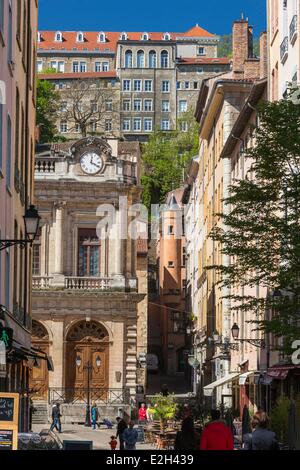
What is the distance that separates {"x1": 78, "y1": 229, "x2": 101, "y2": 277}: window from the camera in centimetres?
6875

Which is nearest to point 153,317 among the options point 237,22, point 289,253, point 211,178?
point 211,178

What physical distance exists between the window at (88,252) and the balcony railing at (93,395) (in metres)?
6.69

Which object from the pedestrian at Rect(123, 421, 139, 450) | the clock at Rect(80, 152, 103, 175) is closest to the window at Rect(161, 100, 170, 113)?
the clock at Rect(80, 152, 103, 175)

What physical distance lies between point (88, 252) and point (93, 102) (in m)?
86.3

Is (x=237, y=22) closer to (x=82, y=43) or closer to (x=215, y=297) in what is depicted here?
(x=215, y=297)

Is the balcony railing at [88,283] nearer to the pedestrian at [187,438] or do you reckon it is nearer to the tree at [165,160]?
the pedestrian at [187,438]

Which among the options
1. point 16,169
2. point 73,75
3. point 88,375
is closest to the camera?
point 16,169

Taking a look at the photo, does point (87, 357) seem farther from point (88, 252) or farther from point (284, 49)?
point (284, 49)

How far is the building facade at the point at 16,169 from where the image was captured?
91.9 ft

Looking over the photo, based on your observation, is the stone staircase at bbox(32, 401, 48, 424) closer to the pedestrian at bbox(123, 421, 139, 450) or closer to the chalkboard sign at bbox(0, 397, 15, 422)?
the pedestrian at bbox(123, 421, 139, 450)

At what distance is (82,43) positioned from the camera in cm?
19888

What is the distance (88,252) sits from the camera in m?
68.9

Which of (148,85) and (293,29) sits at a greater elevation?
(148,85)

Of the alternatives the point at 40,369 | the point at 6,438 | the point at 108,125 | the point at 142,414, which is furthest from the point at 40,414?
the point at 108,125
